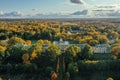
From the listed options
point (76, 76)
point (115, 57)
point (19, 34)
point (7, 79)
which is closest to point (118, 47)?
point (115, 57)

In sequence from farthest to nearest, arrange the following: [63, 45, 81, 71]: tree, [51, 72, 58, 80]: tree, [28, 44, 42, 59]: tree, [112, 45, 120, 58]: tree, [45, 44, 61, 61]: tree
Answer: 1. [112, 45, 120, 58]: tree
2. [28, 44, 42, 59]: tree
3. [45, 44, 61, 61]: tree
4. [63, 45, 81, 71]: tree
5. [51, 72, 58, 80]: tree

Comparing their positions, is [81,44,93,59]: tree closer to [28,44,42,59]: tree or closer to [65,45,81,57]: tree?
[65,45,81,57]: tree

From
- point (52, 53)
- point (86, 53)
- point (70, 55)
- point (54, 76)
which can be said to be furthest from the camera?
point (86, 53)

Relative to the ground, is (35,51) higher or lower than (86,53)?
higher

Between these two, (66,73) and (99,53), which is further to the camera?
(99,53)

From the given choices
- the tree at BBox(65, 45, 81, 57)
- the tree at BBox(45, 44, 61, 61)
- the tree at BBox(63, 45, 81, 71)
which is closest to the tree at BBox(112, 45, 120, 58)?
the tree at BBox(65, 45, 81, 57)

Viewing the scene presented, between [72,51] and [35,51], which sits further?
[35,51]

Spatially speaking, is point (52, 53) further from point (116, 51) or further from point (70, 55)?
point (116, 51)

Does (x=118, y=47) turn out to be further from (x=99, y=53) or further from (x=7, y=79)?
(x=7, y=79)

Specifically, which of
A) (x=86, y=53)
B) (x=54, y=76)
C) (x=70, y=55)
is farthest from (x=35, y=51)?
(x=54, y=76)

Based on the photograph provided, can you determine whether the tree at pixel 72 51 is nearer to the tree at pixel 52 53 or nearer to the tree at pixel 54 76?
the tree at pixel 52 53

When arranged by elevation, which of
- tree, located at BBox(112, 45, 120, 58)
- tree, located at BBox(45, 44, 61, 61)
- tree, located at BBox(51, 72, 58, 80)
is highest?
tree, located at BBox(45, 44, 61, 61)
